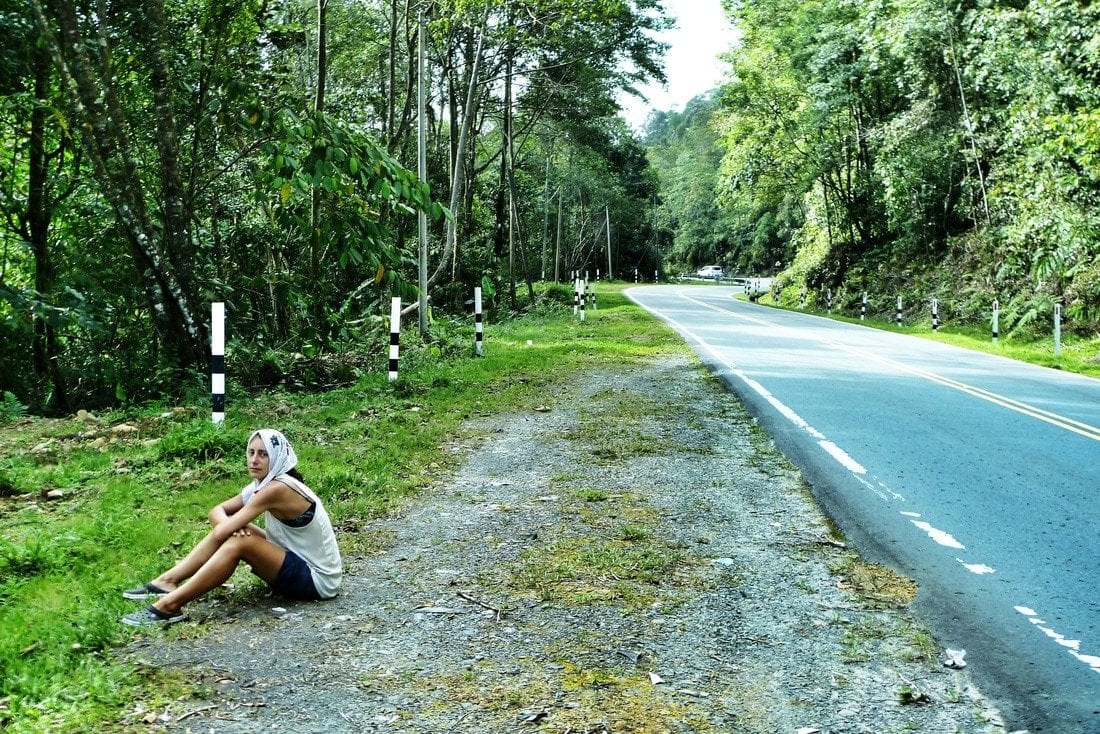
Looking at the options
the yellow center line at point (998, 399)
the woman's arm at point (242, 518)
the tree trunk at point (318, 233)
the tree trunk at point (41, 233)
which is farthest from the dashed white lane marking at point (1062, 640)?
the tree trunk at point (41, 233)

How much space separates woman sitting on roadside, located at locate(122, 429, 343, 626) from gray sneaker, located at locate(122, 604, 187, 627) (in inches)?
2.0

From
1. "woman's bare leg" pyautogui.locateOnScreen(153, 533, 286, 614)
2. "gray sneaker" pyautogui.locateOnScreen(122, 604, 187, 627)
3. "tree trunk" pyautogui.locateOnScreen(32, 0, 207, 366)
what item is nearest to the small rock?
"woman's bare leg" pyautogui.locateOnScreen(153, 533, 286, 614)

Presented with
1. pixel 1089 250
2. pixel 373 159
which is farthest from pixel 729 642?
pixel 1089 250

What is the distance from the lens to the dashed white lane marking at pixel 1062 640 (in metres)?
4.29

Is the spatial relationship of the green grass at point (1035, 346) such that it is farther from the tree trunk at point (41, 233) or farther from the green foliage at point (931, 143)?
the tree trunk at point (41, 233)

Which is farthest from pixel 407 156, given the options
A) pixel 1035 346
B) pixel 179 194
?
pixel 1035 346

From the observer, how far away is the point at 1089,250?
2053cm

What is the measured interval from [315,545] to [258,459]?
0.57 metres

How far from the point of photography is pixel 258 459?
5180mm

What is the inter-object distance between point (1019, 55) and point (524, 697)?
75.5 ft

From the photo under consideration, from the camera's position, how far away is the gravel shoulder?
12.5 feet

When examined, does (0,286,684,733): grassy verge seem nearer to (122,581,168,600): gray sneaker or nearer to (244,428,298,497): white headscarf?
(122,581,168,600): gray sneaker

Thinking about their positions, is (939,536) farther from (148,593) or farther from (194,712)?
(148,593)

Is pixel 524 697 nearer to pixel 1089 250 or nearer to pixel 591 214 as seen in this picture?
pixel 1089 250
